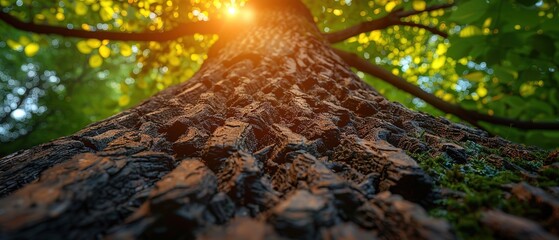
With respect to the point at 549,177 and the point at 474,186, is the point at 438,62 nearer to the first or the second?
the point at 549,177

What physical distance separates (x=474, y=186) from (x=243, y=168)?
83 centimetres

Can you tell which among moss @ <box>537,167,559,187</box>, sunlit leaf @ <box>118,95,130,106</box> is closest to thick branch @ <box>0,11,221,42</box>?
sunlit leaf @ <box>118,95,130,106</box>

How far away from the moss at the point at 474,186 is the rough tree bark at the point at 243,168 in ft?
0.22

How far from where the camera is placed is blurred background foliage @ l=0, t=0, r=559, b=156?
1.84 metres

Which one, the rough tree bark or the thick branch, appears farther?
the thick branch

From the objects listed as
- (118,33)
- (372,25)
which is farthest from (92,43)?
(372,25)

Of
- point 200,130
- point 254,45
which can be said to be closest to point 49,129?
point 254,45

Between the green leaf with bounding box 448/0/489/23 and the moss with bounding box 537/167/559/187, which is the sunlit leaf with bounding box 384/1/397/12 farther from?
the moss with bounding box 537/167/559/187

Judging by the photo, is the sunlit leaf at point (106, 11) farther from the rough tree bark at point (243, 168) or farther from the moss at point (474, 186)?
the moss at point (474, 186)

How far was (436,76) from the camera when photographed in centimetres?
875

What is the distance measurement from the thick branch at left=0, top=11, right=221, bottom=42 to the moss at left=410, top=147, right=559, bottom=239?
354 cm

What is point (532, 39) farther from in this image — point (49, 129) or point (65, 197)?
point (49, 129)

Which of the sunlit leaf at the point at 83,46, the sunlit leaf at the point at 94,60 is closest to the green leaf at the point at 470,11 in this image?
the sunlit leaf at the point at 94,60

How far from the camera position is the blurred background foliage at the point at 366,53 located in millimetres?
1840
